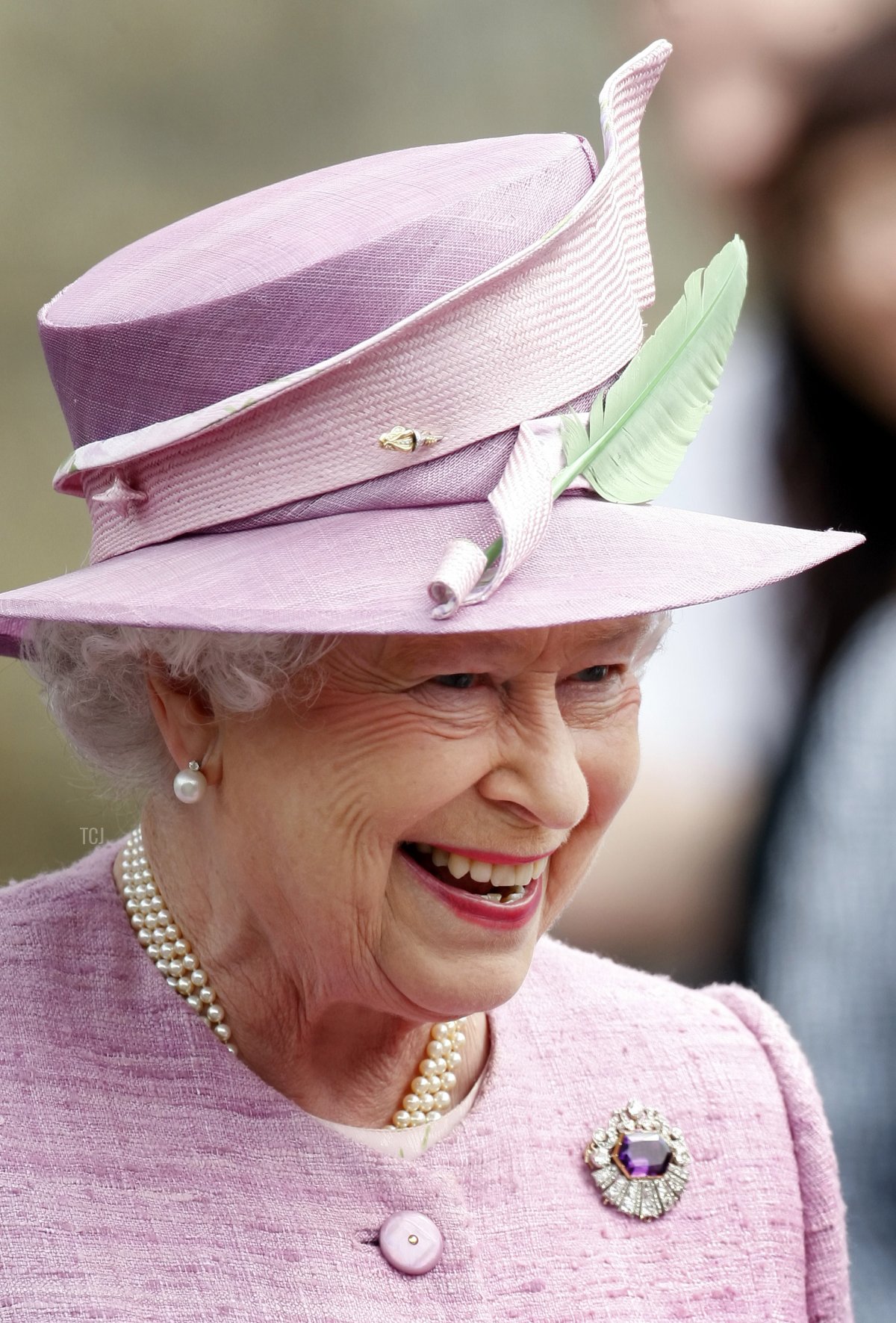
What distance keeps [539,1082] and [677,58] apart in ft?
6.09

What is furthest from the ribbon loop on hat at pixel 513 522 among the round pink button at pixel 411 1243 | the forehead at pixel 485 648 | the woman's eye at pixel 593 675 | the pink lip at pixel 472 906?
the round pink button at pixel 411 1243

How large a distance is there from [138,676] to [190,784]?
123 millimetres

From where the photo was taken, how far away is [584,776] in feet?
4.64

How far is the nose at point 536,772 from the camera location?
1322mm

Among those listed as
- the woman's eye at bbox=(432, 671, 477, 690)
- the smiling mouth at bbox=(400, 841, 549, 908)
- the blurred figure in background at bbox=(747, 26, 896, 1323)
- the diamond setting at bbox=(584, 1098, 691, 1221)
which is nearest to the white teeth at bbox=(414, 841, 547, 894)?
the smiling mouth at bbox=(400, 841, 549, 908)

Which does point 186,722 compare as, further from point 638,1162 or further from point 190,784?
point 638,1162

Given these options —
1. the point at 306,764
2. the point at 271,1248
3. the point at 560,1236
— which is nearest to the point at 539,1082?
the point at 560,1236

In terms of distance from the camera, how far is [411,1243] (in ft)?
4.80

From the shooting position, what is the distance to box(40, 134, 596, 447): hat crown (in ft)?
4.10

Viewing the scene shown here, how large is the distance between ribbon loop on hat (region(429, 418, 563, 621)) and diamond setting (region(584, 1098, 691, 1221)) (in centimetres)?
77

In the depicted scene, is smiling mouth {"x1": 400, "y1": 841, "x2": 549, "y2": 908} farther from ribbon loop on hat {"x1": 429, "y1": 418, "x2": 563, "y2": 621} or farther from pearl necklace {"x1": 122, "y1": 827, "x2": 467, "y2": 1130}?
ribbon loop on hat {"x1": 429, "y1": 418, "x2": 563, "y2": 621}

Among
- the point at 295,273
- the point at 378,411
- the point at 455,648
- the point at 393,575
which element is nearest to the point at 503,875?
the point at 455,648

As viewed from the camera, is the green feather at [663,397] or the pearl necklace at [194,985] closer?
the green feather at [663,397]

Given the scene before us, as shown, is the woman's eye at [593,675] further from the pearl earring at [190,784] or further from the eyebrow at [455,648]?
the pearl earring at [190,784]
